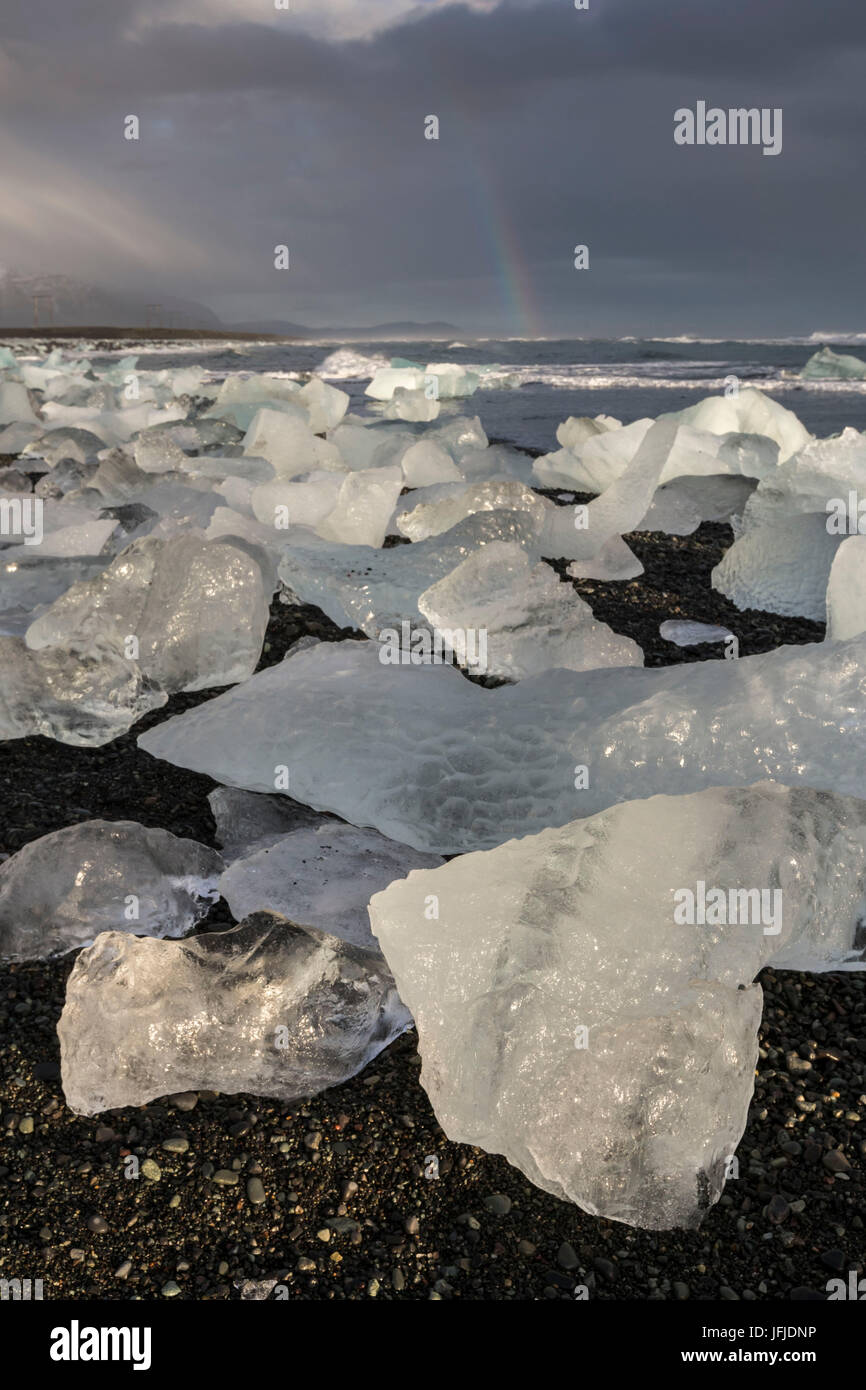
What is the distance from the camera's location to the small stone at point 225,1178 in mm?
1197

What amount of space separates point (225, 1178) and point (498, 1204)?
1.06 feet

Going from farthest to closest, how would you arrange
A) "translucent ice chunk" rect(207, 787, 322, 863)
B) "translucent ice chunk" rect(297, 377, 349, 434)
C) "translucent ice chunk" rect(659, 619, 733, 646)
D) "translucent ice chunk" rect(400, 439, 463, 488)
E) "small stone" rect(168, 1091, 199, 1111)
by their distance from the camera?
"translucent ice chunk" rect(297, 377, 349, 434) → "translucent ice chunk" rect(400, 439, 463, 488) → "translucent ice chunk" rect(659, 619, 733, 646) → "translucent ice chunk" rect(207, 787, 322, 863) → "small stone" rect(168, 1091, 199, 1111)

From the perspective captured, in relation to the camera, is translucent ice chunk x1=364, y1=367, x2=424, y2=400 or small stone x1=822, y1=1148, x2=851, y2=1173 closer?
small stone x1=822, y1=1148, x2=851, y2=1173

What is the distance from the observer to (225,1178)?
3.95ft

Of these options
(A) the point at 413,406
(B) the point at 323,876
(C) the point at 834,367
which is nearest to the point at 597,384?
(C) the point at 834,367

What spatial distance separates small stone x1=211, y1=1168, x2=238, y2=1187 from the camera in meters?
1.20

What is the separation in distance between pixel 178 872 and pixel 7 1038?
367mm

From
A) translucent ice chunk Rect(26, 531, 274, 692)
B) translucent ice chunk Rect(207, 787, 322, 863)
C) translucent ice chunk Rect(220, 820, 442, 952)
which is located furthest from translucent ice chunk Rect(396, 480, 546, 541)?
translucent ice chunk Rect(220, 820, 442, 952)

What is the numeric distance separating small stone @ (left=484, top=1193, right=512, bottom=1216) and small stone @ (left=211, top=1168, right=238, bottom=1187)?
0.97ft

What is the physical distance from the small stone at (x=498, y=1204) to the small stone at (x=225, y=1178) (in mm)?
297

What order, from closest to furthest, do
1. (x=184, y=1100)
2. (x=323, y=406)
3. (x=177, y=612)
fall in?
(x=184, y=1100)
(x=177, y=612)
(x=323, y=406)

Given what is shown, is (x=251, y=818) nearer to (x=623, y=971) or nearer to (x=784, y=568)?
(x=623, y=971)

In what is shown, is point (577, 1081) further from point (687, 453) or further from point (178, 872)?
point (687, 453)

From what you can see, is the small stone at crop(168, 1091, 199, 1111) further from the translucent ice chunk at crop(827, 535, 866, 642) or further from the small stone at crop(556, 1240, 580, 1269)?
the translucent ice chunk at crop(827, 535, 866, 642)
